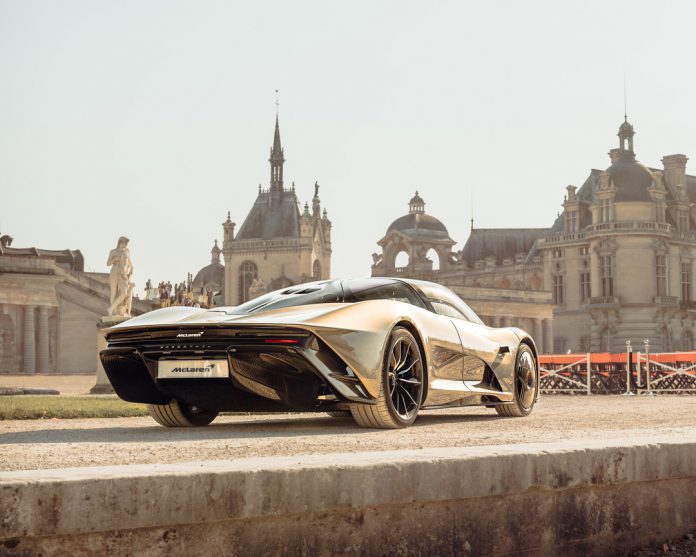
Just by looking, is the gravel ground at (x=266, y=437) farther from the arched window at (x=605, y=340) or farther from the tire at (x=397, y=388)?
the arched window at (x=605, y=340)

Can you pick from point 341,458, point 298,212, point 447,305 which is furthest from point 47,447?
point 298,212

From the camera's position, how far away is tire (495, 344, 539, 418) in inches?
496

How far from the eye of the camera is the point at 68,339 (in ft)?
229

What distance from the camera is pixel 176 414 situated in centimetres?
1039

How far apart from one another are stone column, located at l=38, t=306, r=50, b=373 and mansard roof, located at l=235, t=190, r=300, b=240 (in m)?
88.9

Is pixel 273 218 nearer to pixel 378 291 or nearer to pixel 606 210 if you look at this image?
pixel 606 210

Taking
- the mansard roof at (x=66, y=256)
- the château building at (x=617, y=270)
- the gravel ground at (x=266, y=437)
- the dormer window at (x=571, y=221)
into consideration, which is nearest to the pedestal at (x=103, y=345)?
the gravel ground at (x=266, y=437)

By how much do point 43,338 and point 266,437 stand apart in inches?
2481

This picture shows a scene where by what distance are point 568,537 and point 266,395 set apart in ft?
12.1

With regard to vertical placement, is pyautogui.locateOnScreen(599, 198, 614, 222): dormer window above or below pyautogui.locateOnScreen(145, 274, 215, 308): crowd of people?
above

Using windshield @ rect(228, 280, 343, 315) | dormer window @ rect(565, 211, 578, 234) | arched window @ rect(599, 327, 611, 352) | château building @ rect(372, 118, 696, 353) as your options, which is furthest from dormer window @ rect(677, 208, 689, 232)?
windshield @ rect(228, 280, 343, 315)

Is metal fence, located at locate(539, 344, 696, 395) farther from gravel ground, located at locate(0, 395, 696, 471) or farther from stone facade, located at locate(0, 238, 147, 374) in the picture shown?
stone facade, located at locate(0, 238, 147, 374)

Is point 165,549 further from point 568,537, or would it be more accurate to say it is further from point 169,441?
point 169,441

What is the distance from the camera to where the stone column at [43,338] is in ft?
226
